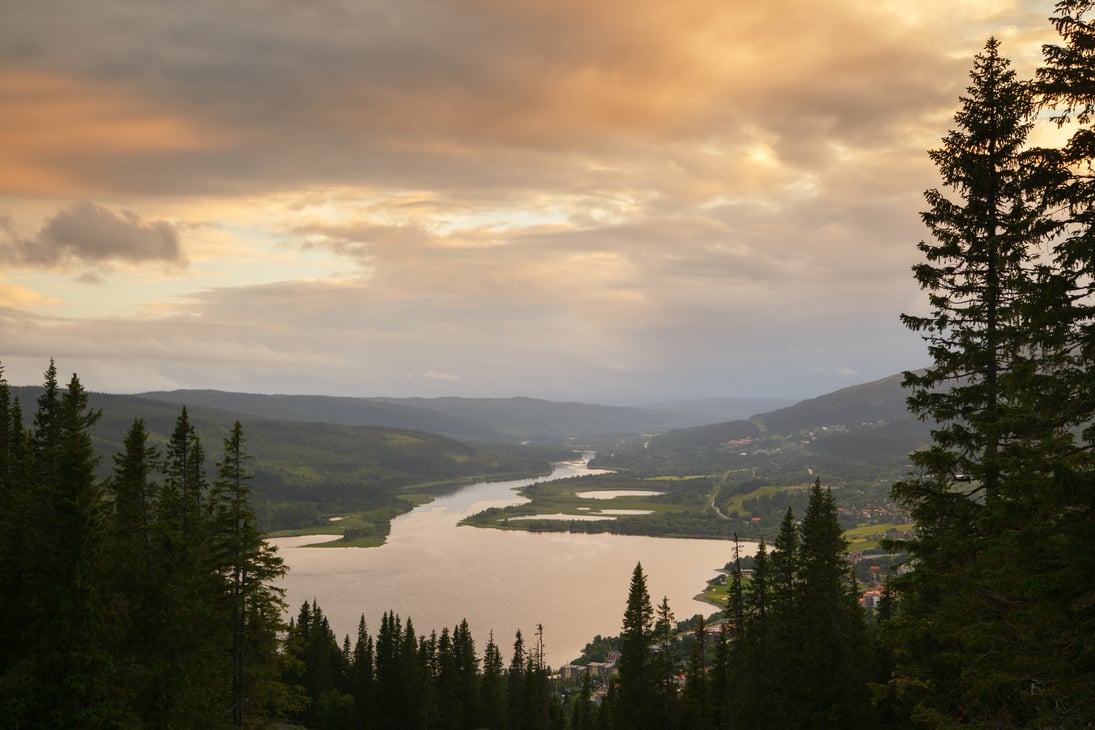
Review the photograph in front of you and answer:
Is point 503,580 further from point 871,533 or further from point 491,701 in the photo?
point 871,533

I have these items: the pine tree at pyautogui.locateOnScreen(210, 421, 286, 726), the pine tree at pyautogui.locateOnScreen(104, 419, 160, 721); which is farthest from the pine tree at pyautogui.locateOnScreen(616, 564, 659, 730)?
the pine tree at pyautogui.locateOnScreen(104, 419, 160, 721)

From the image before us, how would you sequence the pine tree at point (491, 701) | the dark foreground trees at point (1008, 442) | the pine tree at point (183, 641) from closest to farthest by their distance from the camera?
the dark foreground trees at point (1008, 442)
the pine tree at point (183, 641)
the pine tree at point (491, 701)

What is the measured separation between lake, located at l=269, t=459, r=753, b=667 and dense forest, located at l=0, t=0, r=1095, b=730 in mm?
64061

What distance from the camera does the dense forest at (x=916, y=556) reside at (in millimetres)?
12688

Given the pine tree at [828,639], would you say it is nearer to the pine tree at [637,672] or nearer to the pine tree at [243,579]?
the pine tree at [637,672]

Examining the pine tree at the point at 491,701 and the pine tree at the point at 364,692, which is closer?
the pine tree at the point at 364,692

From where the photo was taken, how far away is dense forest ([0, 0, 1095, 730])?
12688 millimetres

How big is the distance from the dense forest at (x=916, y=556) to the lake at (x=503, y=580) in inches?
2522

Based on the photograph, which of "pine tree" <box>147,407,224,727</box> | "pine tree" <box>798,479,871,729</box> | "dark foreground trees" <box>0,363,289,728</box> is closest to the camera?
"dark foreground trees" <box>0,363,289,728</box>

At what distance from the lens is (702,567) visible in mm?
152250

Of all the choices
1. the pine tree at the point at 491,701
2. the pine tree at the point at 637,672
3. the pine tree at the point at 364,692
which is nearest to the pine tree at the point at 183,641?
the pine tree at the point at 637,672

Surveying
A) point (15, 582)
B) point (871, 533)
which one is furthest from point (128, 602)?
point (871, 533)

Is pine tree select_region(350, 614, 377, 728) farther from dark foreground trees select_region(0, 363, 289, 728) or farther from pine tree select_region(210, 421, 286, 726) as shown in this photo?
pine tree select_region(210, 421, 286, 726)

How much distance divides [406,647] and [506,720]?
10582 mm
